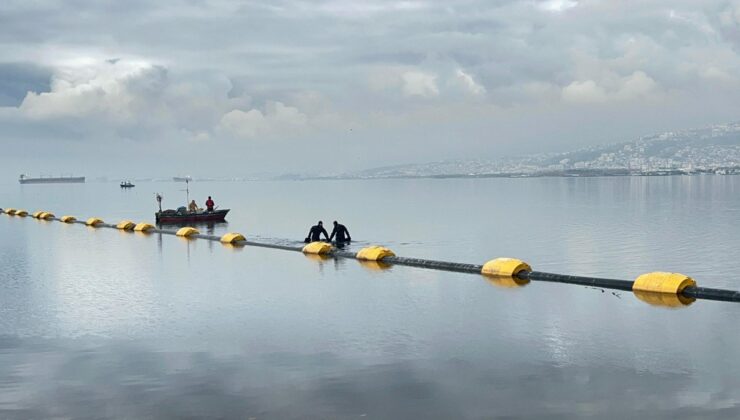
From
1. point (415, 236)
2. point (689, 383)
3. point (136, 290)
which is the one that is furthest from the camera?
point (415, 236)

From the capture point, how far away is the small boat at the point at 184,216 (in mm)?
81869

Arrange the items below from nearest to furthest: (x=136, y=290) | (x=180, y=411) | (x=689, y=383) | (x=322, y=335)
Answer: (x=180, y=411)
(x=689, y=383)
(x=322, y=335)
(x=136, y=290)

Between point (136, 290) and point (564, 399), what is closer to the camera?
point (564, 399)

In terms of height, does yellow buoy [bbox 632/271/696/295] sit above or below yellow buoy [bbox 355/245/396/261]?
below

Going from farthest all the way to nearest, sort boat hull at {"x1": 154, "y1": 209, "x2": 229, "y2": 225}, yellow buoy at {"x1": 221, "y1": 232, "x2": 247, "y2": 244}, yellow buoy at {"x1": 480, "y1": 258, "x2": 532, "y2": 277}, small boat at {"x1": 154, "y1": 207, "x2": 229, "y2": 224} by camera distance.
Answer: small boat at {"x1": 154, "y1": 207, "x2": 229, "y2": 224}, boat hull at {"x1": 154, "y1": 209, "x2": 229, "y2": 225}, yellow buoy at {"x1": 221, "y1": 232, "x2": 247, "y2": 244}, yellow buoy at {"x1": 480, "y1": 258, "x2": 532, "y2": 277}

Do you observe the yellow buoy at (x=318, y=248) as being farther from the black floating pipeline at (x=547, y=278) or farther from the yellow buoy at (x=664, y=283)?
the yellow buoy at (x=664, y=283)

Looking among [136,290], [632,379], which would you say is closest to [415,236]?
[136,290]

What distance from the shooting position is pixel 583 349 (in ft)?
73.8

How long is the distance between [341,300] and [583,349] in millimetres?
12916

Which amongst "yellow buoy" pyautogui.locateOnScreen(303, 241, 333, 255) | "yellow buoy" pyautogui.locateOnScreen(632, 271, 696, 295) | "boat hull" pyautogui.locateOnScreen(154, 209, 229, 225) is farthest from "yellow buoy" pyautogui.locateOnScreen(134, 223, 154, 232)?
"yellow buoy" pyautogui.locateOnScreen(632, 271, 696, 295)

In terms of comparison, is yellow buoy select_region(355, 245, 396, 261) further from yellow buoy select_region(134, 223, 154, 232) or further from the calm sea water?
yellow buoy select_region(134, 223, 154, 232)

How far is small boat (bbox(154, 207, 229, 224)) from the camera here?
3223 inches

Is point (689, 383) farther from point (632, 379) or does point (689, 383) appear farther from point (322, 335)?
point (322, 335)

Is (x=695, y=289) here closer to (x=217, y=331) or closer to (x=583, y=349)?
(x=583, y=349)
